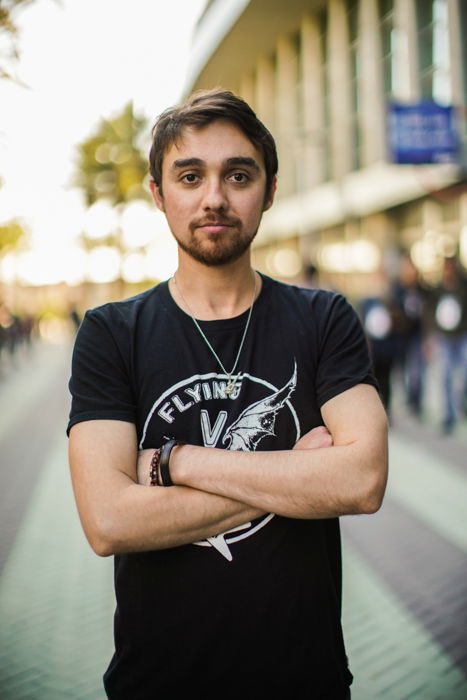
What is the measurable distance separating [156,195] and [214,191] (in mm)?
285

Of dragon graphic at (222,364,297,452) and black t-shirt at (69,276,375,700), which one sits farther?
dragon graphic at (222,364,297,452)

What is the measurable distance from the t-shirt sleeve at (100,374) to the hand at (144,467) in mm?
102

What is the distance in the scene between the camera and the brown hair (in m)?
1.83

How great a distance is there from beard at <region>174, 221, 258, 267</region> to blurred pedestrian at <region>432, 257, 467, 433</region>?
7187 mm

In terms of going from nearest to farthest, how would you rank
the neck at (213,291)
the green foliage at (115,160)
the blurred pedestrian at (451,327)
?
the neck at (213,291) → the blurred pedestrian at (451,327) → the green foliage at (115,160)

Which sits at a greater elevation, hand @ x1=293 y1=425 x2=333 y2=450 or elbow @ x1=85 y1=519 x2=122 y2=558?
hand @ x1=293 y1=425 x2=333 y2=450

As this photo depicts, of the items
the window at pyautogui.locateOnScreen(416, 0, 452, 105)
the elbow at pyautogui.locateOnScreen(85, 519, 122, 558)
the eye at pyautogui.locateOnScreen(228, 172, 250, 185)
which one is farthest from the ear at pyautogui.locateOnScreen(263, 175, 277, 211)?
the window at pyautogui.locateOnScreen(416, 0, 452, 105)

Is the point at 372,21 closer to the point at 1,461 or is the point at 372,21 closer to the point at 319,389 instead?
the point at 1,461

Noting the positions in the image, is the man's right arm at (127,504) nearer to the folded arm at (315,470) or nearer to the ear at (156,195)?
the folded arm at (315,470)

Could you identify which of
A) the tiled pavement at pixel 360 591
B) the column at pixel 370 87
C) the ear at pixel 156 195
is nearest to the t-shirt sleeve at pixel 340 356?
the ear at pixel 156 195

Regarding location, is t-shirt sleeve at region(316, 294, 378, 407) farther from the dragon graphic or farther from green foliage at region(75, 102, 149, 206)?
green foliage at region(75, 102, 149, 206)

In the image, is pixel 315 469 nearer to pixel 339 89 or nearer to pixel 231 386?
pixel 231 386

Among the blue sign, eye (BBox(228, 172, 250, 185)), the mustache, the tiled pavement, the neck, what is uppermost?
the blue sign

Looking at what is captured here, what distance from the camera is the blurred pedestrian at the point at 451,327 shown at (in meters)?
8.45
